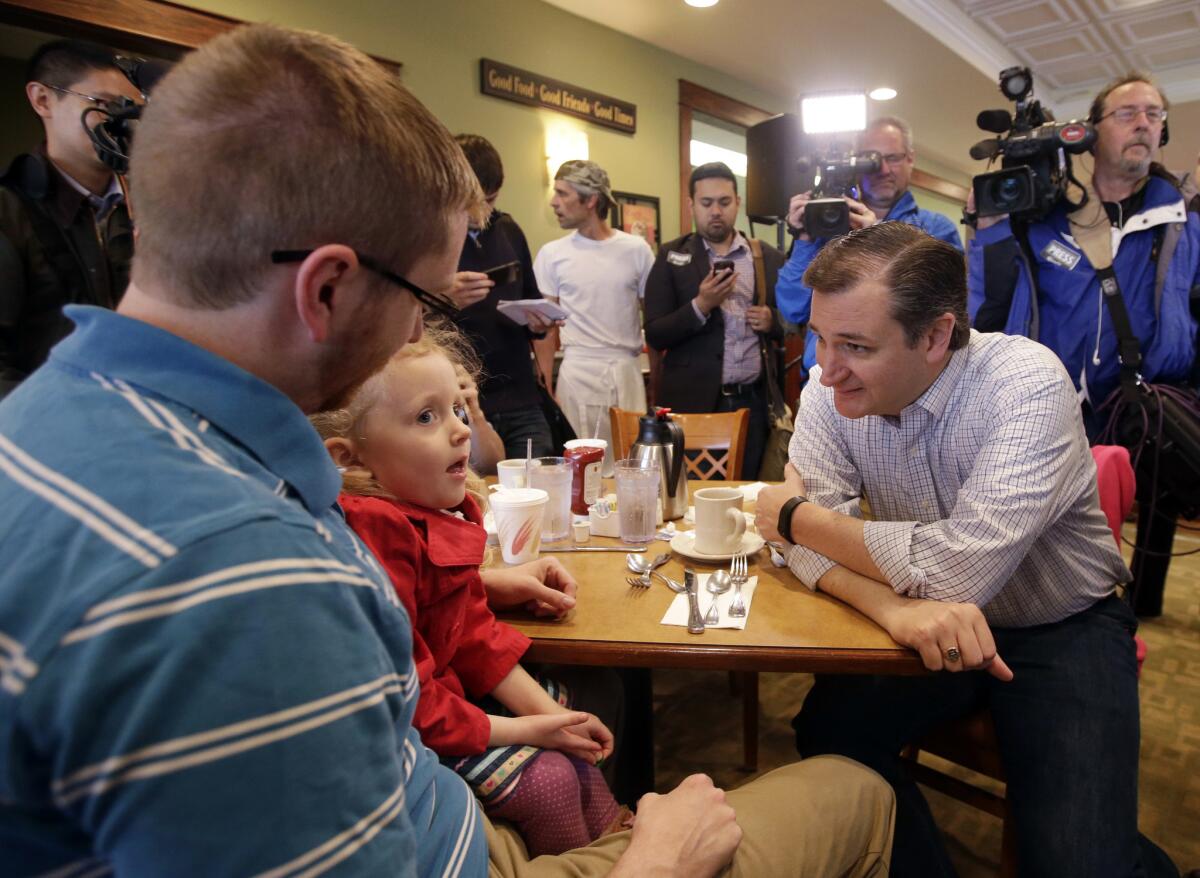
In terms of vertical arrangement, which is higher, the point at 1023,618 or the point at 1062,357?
the point at 1062,357

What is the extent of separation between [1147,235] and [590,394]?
214cm

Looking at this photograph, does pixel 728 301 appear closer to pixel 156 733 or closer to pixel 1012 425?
pixel 1012 425

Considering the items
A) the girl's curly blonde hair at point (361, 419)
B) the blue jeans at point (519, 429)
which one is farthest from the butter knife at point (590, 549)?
the blue jeans at point (519, 429)

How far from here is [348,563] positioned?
52cm

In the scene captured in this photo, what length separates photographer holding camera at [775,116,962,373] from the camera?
2.54m

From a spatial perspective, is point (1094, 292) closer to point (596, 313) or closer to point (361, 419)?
point (596, 313)

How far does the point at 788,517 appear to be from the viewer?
52.6 inches

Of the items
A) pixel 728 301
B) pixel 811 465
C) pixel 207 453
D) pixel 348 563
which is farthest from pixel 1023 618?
pixel 728 301

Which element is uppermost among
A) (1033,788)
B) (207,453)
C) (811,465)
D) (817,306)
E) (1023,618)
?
(817,306)

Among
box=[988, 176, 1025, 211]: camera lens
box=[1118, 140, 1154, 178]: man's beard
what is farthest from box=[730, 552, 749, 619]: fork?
box=[1118, 140, 1154, 178]: man's beard

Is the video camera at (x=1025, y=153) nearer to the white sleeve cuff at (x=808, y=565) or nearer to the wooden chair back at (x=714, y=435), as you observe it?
the wooden chair back at (x=714, y=435)

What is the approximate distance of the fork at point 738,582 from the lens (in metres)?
1.16

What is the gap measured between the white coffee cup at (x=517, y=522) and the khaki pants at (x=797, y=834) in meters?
0.51

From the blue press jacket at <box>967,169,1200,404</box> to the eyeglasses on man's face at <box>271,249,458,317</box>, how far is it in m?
2.43
